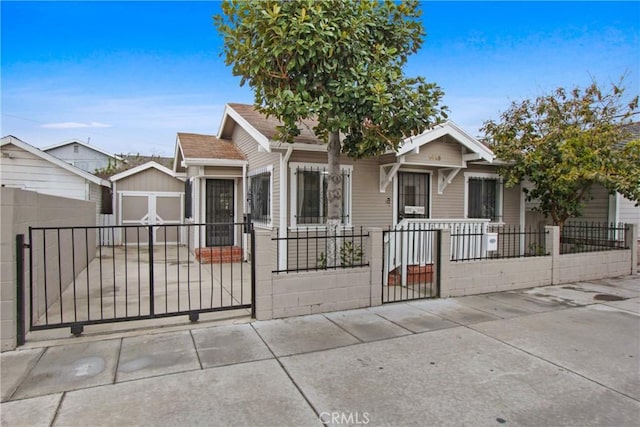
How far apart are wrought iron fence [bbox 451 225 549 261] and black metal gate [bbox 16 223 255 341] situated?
4.30 m

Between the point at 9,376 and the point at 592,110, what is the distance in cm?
1267

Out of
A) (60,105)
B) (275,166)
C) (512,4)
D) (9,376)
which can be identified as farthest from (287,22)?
(60,105)

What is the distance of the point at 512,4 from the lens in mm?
9148

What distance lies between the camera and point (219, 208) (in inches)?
428

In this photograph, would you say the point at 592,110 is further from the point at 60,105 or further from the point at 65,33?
the point at 60,105

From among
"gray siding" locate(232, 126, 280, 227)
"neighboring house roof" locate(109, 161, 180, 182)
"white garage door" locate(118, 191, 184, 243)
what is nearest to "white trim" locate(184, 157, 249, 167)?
"gray siding" locate(232, 126, 280, 227)

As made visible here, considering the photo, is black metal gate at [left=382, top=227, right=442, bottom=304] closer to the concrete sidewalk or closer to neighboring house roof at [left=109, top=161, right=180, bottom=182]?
the concrete sidewalk

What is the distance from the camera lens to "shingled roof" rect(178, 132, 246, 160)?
9.87 m

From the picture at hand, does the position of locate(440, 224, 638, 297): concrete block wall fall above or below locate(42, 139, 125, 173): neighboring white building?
below

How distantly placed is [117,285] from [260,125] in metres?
4.36

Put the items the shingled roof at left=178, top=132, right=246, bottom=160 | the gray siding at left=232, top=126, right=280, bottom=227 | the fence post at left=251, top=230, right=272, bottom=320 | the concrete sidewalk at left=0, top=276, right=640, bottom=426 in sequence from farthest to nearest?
the shingled roof at left=178, top=132, right=246, bottom=160 < the gray siding at left=232, top=126, right=280, bottom=227 < the fence post at left=251, top=230, right=272, bottom=320 < the concrete sidewalk at left=0, top=276, right=640, bottom=426

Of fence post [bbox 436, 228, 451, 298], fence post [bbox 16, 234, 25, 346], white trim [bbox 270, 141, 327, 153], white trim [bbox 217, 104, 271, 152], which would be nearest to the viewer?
fence post [bbox 16, 234, 25, 346]

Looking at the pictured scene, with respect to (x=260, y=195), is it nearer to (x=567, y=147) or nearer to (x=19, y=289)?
(x=19, y=289)

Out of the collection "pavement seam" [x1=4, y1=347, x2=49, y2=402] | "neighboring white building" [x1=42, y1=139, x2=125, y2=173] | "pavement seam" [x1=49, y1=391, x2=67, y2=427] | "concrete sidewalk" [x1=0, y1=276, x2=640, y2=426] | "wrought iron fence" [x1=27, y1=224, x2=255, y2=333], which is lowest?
"concrete sidewalk" [x1=0, y1=276, x2=640, y2=426]
